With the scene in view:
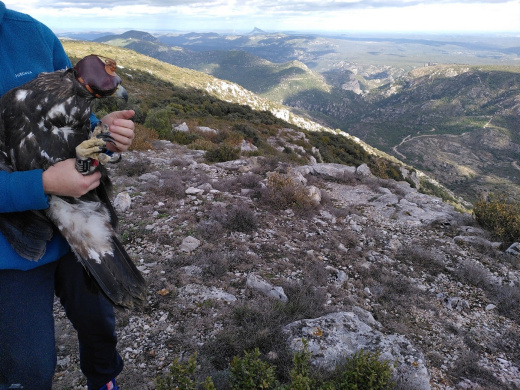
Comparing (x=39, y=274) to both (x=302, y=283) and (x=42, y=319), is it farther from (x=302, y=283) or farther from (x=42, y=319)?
(x=302, y=283)

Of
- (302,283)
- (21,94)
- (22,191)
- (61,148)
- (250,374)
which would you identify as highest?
(21,94)

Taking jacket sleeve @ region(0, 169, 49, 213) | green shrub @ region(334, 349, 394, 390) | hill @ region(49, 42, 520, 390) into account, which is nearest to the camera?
jacket sleeve @ region(0, 169, 49, 213)

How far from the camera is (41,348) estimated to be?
157 cm

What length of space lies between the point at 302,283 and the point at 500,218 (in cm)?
604

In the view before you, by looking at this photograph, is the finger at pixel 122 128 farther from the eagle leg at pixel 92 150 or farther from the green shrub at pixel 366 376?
the green shrub at pixel 366 376

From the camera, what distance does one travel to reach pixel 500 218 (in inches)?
277

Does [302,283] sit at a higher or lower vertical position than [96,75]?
lower

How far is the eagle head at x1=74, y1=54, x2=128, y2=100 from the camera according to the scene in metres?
1.44

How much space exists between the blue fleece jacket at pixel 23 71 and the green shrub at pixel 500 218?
8778 millimetres

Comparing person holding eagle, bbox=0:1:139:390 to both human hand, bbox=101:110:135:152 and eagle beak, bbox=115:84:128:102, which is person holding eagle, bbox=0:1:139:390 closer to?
human hand, bbox=101:110:135:152

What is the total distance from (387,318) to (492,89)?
189 m

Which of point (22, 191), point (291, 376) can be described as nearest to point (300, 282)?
point (291, 376)

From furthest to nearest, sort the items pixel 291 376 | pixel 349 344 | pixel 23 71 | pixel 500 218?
pixel 500 218 → pixel 349 344 → pixel 291 376 → pixel 23 71

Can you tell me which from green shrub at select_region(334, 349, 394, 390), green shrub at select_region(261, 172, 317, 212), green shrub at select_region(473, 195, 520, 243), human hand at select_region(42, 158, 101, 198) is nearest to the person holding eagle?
human hand at select_region(42, 158, 101, 198)
